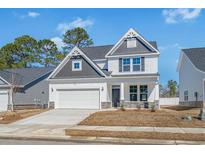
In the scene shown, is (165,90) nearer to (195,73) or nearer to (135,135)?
(195,73)

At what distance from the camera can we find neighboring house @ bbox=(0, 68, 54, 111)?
31.3m

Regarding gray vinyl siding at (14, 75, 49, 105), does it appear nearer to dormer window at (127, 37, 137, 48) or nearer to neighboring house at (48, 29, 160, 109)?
neighboring house at (48, 29, 160, 109)

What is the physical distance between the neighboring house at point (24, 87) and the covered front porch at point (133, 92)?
10.2 meters

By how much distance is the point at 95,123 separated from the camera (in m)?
17.5

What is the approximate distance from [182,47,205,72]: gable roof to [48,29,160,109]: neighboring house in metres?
3.65

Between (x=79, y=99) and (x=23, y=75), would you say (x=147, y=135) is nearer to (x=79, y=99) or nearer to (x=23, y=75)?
(x=79, y=99)

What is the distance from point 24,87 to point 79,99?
973cm

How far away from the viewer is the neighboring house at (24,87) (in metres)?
31.3

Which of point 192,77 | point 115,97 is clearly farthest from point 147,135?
point 192,77

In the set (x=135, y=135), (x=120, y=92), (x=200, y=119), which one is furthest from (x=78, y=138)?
(x=120, y=92)

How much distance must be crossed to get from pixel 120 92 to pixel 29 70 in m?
15.7

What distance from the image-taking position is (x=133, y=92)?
27.6 m

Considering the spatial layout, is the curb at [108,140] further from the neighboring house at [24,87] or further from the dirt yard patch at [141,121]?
the neighboring house at [24,87]

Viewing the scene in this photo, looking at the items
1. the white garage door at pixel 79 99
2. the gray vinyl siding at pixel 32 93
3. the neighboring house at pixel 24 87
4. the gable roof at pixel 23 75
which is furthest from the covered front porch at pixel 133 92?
the gable roof at pixel 23 75
